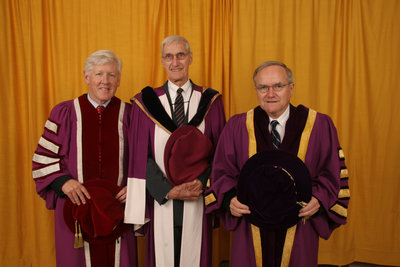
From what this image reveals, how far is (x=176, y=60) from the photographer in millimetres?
2148

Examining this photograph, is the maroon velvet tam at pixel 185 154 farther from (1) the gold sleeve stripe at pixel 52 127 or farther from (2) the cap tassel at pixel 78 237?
(1) the gold sleeve stripe at pixel 52 127

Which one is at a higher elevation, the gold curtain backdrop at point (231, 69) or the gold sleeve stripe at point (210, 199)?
the gold curtain backdrop at point (231, 69)

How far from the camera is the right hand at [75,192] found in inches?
82.4

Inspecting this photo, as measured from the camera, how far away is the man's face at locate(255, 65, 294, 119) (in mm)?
1811

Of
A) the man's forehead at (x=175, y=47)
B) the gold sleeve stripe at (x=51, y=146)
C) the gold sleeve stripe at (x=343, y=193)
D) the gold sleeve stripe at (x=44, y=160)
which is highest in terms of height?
the man's forehead at (x=175, y=47)

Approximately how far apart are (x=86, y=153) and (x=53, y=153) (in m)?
0.24

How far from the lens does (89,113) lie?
223 centimetres

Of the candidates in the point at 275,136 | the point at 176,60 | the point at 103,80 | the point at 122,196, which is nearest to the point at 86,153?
the point at 122,196

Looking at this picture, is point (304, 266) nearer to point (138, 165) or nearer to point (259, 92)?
point (259, 92)

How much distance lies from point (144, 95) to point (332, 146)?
1285 millimetres

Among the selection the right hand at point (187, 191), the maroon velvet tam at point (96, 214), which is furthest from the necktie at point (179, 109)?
the maroon velvet tam at point (96, 214)

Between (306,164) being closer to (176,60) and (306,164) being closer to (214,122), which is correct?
(214,122)

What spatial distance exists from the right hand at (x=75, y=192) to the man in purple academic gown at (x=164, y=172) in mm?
297

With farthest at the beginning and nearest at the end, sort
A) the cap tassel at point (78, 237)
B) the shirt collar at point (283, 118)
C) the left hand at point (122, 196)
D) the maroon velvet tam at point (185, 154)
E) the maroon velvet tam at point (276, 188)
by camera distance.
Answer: the left hand at point (122, 196) < the cap tassel at point (78, 237) < the maroon velvet tam at point (185, 154) < the shirt collar at point (283, 118) < the maroon velvet tam at point (276, 188)
